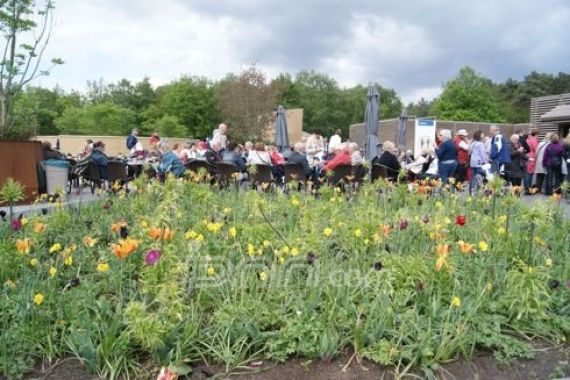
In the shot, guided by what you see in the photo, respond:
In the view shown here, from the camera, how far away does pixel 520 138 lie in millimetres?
13188

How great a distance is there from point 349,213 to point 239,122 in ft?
116

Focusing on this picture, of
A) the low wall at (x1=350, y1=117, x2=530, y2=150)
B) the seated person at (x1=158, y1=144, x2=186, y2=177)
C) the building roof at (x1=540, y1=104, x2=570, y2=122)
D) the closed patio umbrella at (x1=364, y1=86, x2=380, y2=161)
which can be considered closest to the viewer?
the seated person at (x1=158, y1=144, x2=186, y2=177)

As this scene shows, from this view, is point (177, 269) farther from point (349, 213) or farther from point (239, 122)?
point (239, 122)

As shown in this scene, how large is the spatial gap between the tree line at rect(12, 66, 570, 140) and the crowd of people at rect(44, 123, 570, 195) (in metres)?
22.9

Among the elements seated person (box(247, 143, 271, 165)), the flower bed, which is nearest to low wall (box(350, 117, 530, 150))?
seated person (box(247, 143, 271, 165))

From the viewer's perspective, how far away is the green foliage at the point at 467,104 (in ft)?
186

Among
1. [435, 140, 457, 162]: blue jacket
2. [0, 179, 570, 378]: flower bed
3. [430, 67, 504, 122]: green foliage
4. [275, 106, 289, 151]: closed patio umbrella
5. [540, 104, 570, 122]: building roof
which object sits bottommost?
[0, 179, 570, 378]: flower bed

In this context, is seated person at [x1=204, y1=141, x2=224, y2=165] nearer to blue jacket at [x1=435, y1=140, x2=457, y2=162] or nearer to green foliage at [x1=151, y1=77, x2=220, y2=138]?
blue jacket at [x1=435, y1=140, x2=457, y2=162]

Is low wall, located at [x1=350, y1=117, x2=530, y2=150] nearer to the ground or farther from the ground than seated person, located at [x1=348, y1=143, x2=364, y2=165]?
farther from the ground

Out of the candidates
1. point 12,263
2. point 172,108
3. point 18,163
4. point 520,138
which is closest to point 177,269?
point 12,263

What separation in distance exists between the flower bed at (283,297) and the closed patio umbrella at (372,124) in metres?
8.03

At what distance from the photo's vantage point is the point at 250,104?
129 feet

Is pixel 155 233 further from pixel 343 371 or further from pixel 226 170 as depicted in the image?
pixel 226 170

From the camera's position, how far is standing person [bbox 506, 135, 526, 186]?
12047mm
